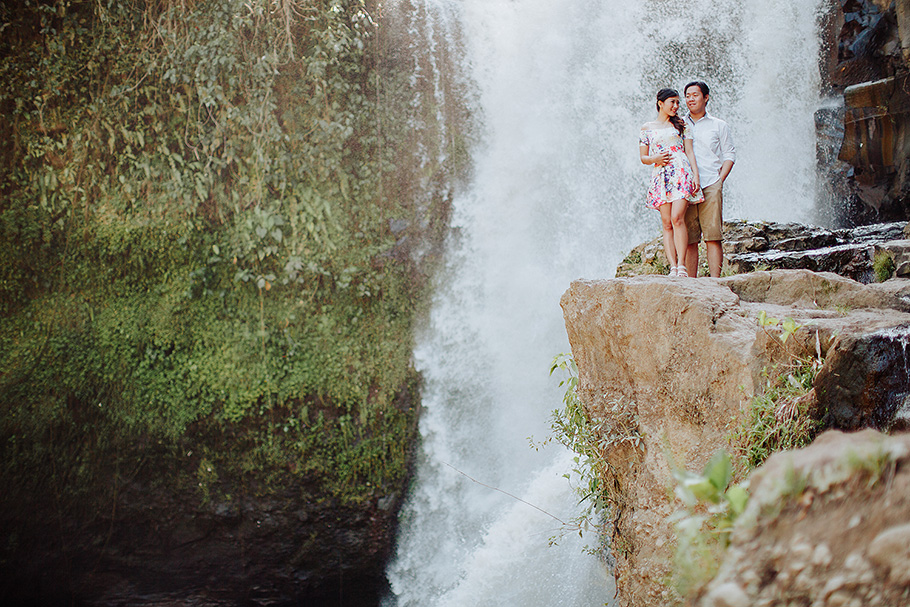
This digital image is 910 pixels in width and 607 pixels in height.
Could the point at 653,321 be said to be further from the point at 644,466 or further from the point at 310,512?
the point at 310,512

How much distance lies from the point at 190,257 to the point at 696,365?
6.07 metres

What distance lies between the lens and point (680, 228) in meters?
4.46

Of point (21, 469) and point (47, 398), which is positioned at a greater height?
point (47, 398)

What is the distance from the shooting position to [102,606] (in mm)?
6754

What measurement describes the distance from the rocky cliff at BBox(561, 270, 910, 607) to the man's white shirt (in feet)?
4.12

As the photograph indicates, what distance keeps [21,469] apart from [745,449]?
23.2 ft

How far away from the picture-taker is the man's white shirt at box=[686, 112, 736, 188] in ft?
14.9

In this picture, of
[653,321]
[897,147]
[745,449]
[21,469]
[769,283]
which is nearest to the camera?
[745,449]

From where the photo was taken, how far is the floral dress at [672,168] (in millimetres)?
4461

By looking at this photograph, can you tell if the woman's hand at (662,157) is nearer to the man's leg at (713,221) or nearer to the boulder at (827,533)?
the man's leg at (713,221)

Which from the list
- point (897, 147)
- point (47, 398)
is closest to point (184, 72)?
point (47, 398)

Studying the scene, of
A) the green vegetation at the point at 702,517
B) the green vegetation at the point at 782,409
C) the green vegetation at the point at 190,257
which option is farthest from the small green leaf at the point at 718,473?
the green vegetation at the point at 190,257

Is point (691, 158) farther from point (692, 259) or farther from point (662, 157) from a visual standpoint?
point (692, 259)

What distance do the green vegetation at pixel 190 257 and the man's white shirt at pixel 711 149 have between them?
13.9 ft
